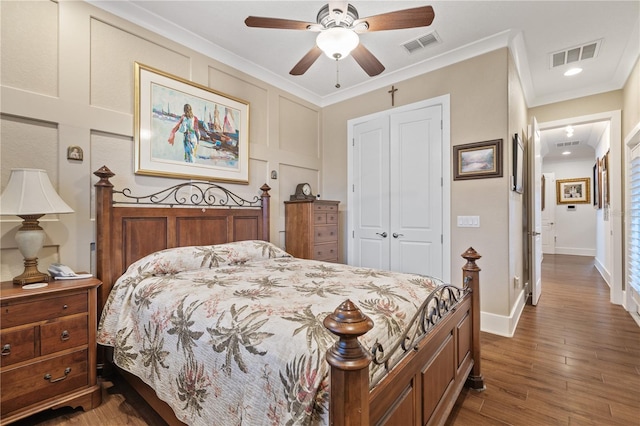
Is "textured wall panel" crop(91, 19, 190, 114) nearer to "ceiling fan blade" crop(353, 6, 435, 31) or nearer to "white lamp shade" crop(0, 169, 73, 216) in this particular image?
"white lamp shade" crop(0, 169, 73, 216)

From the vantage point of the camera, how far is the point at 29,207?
1713 mm

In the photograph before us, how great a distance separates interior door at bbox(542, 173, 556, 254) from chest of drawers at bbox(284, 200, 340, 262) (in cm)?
785

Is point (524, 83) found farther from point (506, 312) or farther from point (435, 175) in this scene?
point (506, 312)

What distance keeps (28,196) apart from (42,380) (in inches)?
42.9

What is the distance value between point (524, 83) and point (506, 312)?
2.93 m

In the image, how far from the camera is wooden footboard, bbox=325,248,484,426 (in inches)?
30.4

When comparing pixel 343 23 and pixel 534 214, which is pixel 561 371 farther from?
pixel 343 23

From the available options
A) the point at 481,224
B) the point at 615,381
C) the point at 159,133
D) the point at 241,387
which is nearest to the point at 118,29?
the point at 159,133

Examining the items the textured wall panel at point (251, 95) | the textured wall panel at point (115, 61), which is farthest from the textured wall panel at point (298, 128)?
the textured wall panel at point (115, 61)

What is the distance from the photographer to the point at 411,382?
119 centimetres

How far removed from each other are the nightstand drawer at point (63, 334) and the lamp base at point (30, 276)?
0.31 m

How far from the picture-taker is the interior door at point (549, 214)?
27.5 feet

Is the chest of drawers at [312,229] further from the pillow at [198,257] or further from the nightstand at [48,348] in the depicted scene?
the nightstand at [48,348]

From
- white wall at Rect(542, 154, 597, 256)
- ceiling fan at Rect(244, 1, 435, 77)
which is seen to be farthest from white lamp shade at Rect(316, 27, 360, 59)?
white wall at Rect(542, 154, 597, 256)
